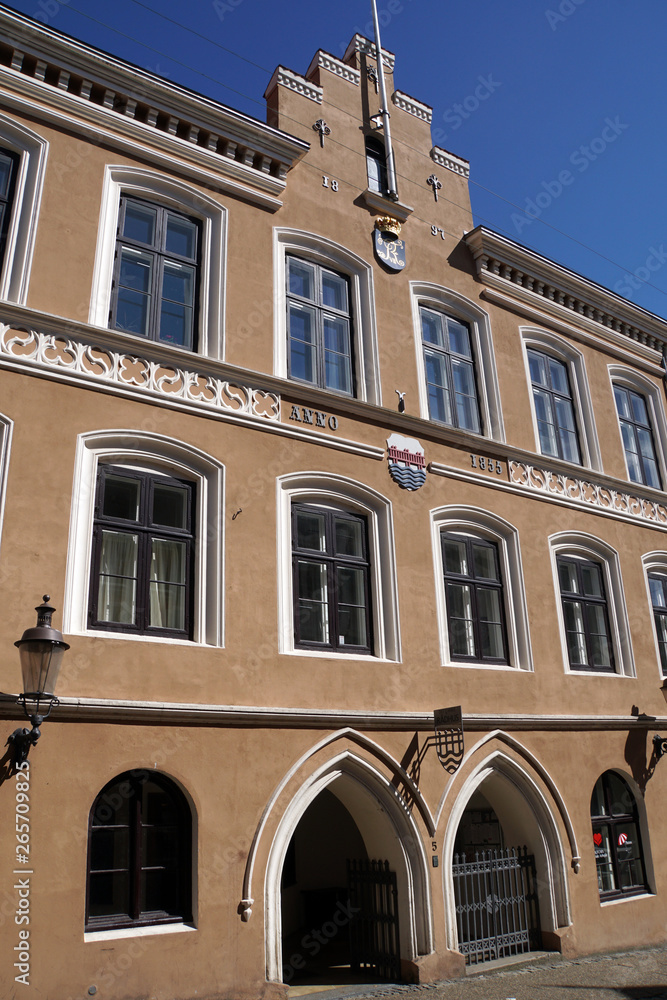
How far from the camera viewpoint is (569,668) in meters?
13.7

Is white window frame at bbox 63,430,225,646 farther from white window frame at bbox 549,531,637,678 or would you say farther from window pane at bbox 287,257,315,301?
white window frame at bbox 549,531,637,678

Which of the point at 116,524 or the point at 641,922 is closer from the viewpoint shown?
the point at 116,524

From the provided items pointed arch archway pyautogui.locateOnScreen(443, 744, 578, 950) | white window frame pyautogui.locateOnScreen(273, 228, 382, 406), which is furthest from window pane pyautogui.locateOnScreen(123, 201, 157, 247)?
pointed arch archway pyautogui.locateOnScreen(443, 744, 578, 950)

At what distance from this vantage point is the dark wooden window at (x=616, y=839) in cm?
1315

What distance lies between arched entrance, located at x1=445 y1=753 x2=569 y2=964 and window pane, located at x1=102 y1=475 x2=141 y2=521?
5.87 metres

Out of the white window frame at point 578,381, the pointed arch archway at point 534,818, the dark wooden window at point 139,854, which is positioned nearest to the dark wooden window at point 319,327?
the white window frame at point 578,381

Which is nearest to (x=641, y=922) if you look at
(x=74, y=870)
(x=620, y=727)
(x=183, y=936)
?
(x=620, y=727)

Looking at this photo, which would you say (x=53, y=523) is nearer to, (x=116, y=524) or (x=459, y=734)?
(x=116, y=524)

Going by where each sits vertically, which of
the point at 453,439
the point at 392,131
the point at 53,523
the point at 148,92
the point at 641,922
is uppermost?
the point at 392,131

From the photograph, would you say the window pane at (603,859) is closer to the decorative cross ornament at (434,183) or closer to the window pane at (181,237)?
the window pane at (181,237)

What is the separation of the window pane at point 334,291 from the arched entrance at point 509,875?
23.8 ft

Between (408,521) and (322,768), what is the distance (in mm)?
3823

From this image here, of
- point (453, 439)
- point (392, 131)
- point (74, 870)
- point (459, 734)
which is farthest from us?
point (392, 131)

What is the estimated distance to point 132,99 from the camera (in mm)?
11719
